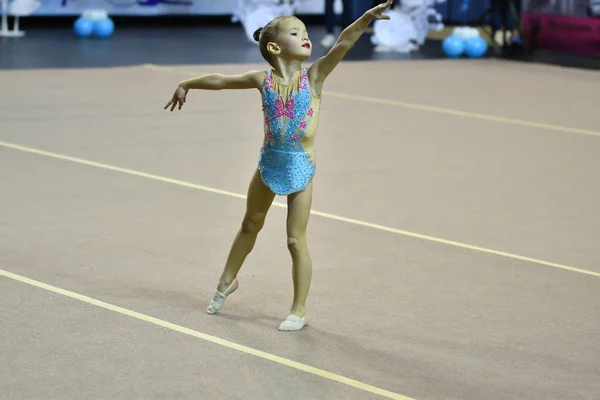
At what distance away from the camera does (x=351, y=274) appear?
5680 mm

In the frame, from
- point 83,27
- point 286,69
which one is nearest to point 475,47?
point 83,27

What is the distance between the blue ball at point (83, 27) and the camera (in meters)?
19.9

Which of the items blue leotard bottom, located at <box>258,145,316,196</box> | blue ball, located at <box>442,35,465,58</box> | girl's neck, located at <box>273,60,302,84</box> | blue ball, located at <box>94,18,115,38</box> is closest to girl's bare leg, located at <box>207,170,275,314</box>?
blue leotard bottom, located at <box>258,145,316,196</box>

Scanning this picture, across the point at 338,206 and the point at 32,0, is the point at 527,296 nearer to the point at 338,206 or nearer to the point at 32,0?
the point at 338,206

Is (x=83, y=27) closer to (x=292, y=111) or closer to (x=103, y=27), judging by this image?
(x=103, y=27)

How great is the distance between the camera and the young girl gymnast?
4652 millimetres

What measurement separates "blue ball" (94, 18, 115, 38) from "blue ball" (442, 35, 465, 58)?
5853 mm

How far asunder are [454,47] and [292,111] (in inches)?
529

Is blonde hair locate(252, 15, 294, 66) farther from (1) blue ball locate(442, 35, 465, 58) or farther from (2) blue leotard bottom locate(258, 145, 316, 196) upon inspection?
(1) blue ball locate(442, 35, 465, 58)

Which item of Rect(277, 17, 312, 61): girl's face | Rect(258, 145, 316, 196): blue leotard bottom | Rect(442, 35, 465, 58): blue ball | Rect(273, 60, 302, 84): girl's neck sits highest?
Rect(277, 17, 312, 61): girl's face

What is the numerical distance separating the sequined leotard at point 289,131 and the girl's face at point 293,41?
0.10 m

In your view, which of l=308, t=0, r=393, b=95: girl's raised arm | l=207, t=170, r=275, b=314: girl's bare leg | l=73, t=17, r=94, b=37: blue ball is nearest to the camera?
l=308, t=0, r=393, b=95: girl's raised arm

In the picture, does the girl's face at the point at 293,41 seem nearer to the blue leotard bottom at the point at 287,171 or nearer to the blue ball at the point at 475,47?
the blue leotard bottom at the point at 287,171

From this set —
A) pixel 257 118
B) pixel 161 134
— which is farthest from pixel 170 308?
pixel 257 118
